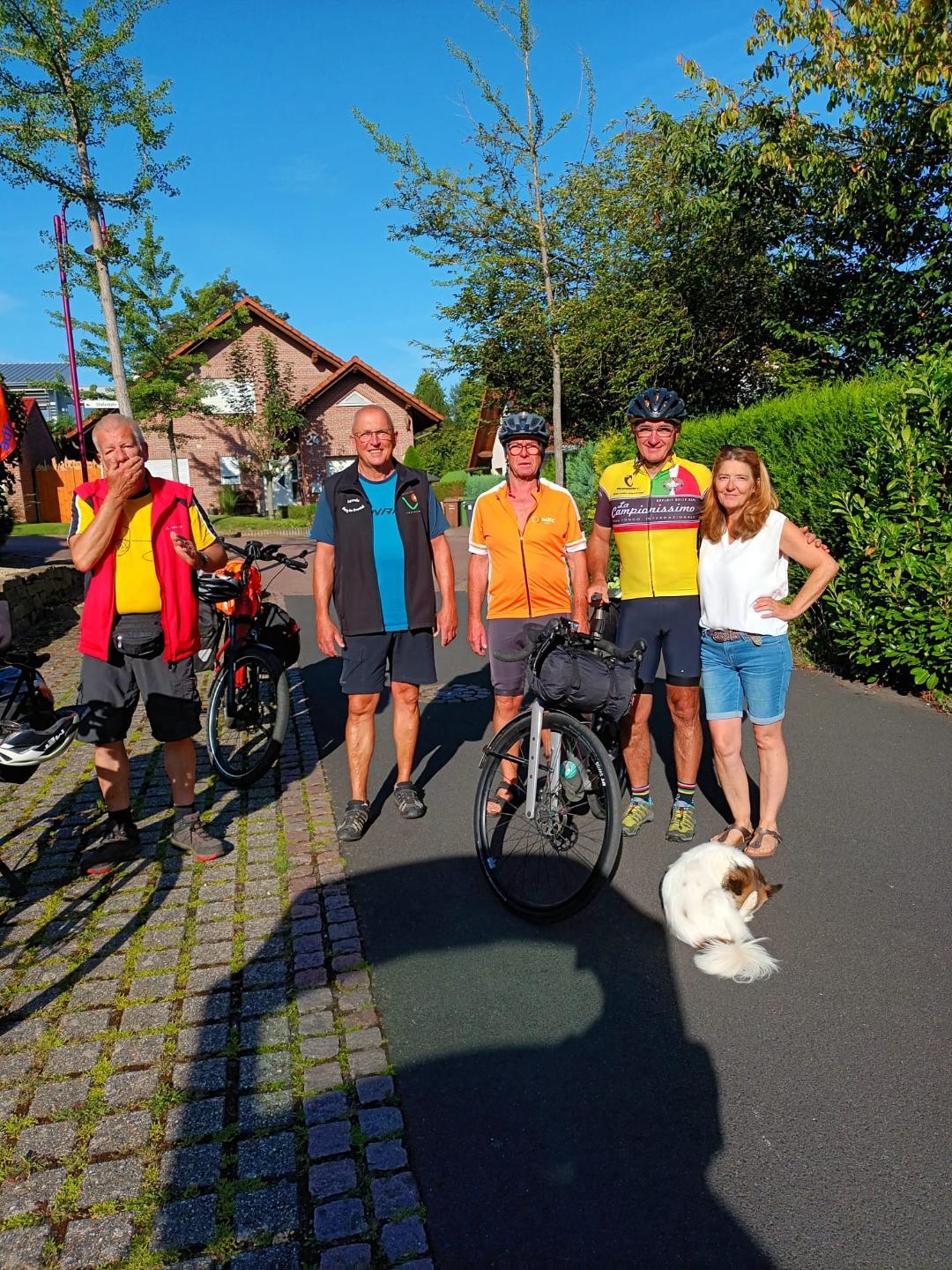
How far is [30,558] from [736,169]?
14015mm

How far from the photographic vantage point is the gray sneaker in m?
4.38

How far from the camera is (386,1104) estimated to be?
2645mm

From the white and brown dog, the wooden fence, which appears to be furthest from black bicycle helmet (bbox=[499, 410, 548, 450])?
the wooden fence

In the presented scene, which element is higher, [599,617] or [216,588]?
[216,588]

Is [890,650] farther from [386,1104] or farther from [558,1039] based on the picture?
[386,1104]

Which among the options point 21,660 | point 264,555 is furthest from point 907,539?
point 21,660

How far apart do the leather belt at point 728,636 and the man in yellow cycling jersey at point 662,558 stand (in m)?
0.14

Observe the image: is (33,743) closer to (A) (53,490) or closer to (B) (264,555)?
(B) (264,555)

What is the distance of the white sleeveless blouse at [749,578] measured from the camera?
399cm

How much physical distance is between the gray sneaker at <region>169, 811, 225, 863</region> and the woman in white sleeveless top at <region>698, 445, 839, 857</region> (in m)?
2.53

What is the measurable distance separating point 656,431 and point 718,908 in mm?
2182

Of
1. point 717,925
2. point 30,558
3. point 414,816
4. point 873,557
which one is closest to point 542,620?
point 414,816

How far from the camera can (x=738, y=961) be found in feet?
10.8

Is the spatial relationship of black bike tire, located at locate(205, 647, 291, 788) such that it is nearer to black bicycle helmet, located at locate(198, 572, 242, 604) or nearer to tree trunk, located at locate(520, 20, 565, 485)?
black bicycle helmet, located at locate(198, 572, 242, 604)
